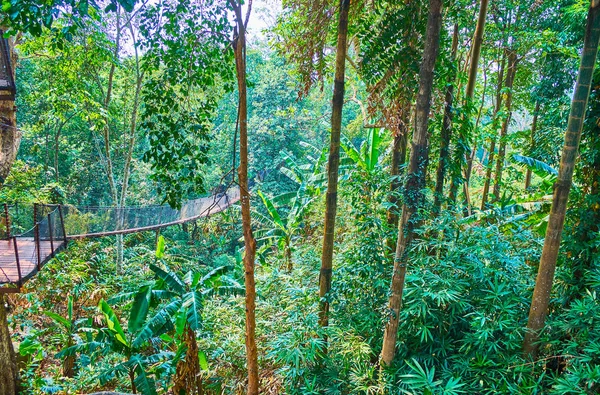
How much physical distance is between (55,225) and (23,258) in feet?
1.71

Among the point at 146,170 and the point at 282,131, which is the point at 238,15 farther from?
the point at 146,170

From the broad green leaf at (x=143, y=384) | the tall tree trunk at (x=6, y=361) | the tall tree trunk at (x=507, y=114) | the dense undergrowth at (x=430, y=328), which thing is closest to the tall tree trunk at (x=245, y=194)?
the dense undergrowth at (x=430, y=328)

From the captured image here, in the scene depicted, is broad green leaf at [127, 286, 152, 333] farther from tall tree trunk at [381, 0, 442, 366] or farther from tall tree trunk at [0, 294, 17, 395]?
tall tree trunk at [381, 0, 442, 366]

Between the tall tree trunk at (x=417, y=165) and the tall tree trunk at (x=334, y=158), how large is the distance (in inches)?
24.4

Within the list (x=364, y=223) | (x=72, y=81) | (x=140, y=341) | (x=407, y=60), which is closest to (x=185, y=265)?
(x=72, y=81)

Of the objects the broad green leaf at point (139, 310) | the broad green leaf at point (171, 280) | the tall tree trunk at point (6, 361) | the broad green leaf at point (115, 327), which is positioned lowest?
the tall tree trunk at point (6, 361)

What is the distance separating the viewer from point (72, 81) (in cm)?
486

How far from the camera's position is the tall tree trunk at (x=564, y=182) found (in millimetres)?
1816

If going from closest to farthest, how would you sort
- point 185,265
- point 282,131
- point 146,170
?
point 185,265 < point 282,131 < point 146,170

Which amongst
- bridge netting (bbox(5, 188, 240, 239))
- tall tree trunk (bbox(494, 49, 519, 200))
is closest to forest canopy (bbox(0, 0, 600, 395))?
tall tree trunk (bbox(494, 49, 519, 200))

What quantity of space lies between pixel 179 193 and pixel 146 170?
8.99 meters

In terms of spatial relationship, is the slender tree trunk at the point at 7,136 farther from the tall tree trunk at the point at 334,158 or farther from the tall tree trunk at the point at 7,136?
the tall tree trunk at the point at 334,158

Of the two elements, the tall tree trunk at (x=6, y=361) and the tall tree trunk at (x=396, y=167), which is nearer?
the tall tree trunk at (x=396, y=167)

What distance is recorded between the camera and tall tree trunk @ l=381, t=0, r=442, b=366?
2043 millimetres
